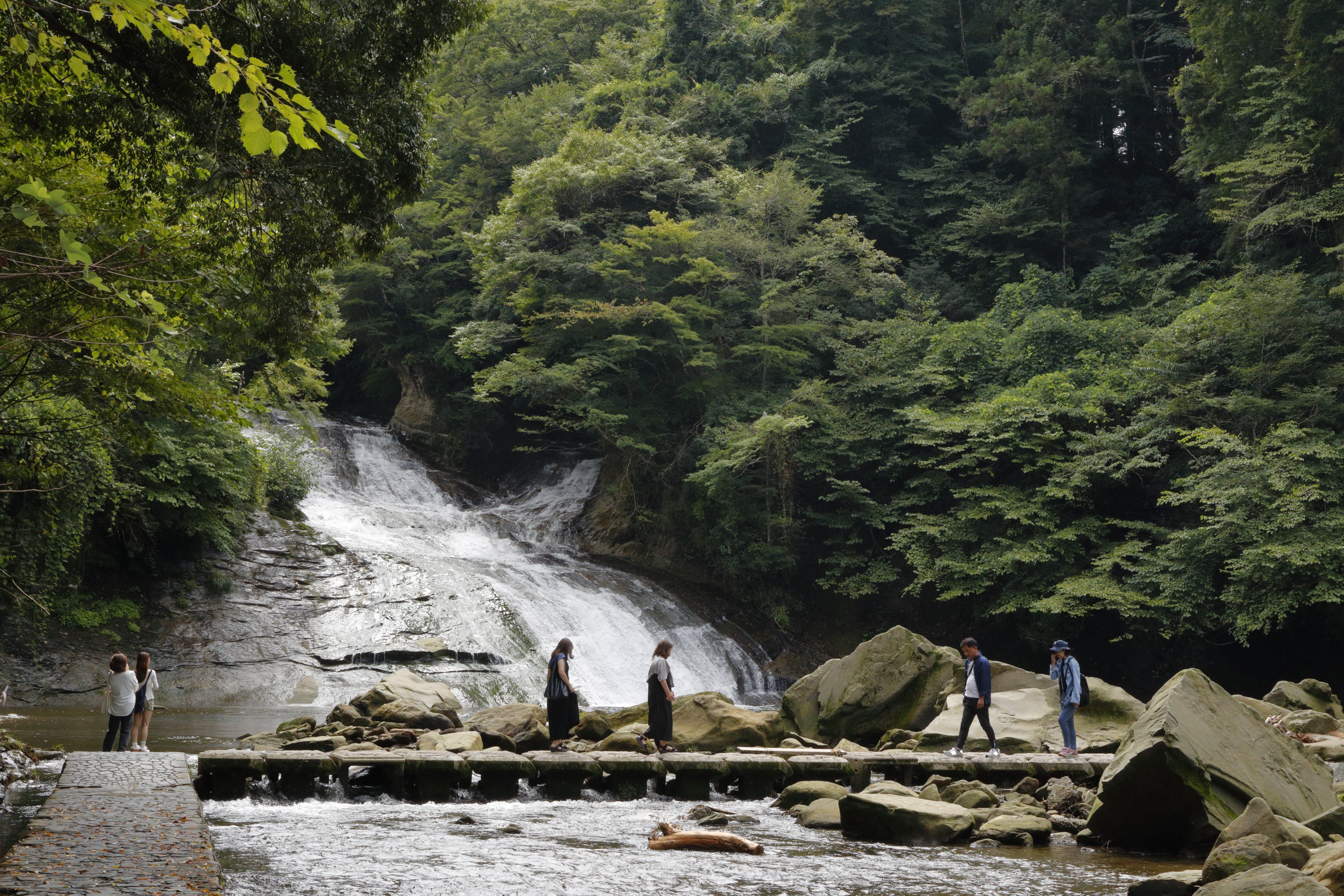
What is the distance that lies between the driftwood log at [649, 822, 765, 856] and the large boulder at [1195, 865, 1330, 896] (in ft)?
11.7

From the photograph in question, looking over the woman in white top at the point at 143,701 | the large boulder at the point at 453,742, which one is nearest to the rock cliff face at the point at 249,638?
the woman in white top at the point at 143,701

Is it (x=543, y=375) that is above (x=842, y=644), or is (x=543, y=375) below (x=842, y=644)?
above

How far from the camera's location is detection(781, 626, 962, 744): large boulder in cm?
1486

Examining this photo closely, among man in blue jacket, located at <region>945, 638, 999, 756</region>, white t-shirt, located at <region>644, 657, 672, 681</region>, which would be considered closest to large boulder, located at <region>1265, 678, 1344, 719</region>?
man in blue jacket, located at <region>945, 638, 999, 756</region>

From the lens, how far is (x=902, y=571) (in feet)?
82.9

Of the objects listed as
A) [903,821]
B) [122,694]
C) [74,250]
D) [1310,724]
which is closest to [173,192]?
[122,694]

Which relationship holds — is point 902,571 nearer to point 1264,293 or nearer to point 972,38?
point 1264,293

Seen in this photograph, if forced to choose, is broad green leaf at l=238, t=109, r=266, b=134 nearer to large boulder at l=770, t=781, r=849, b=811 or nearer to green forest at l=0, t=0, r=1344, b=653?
green forest at l=0, t=0, r=1344, b=653

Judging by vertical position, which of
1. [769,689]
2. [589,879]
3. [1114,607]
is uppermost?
[1114,607]

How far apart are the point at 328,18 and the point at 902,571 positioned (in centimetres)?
2045

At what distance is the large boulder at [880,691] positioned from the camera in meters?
14.9

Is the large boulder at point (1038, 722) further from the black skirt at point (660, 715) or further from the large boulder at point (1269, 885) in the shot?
the large boulder at point (1269, 885)

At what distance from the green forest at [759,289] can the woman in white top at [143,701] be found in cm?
158

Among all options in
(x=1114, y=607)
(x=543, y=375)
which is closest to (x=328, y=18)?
(x=543, y=375)
